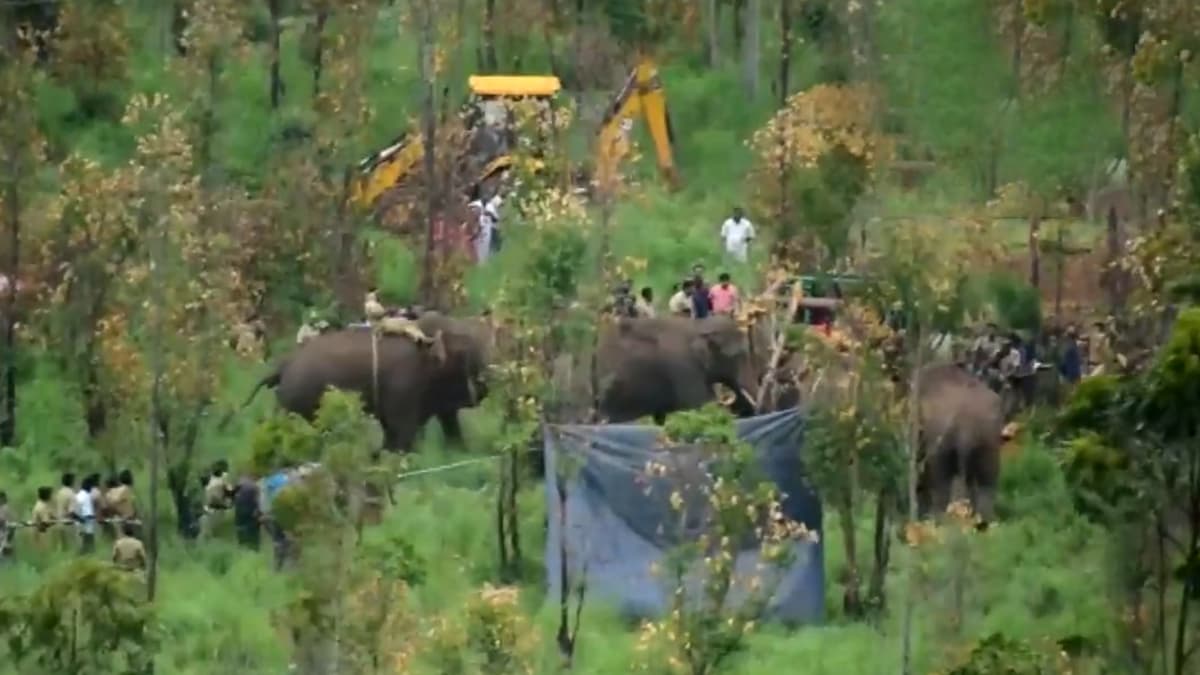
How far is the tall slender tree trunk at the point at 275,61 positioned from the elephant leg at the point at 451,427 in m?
9.06

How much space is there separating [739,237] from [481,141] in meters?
4.44

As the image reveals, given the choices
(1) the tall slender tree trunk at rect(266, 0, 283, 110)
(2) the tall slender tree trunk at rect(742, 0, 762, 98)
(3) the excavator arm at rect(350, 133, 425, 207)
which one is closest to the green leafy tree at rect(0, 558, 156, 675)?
(3) the excavator arm at rect(350, 133, 425, 207)

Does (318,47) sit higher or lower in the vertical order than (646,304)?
higher

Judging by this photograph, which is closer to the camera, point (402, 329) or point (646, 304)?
point (402, 329)

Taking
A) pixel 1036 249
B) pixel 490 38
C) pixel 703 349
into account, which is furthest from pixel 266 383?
pixel 490 38

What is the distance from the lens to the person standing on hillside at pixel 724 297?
24359 millimetres

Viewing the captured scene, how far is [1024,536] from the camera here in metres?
19.9

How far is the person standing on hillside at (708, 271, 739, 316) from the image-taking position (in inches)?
959

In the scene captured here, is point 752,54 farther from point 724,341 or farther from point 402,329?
point 402,329

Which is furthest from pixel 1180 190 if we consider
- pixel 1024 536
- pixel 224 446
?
pixel 224 446

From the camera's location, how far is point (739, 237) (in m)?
26.2

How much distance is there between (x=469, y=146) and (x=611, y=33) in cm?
402

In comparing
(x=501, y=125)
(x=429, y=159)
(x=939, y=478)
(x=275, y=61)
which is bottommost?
(x=939, y=478)

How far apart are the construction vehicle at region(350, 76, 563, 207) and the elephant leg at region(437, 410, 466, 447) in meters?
4.27
